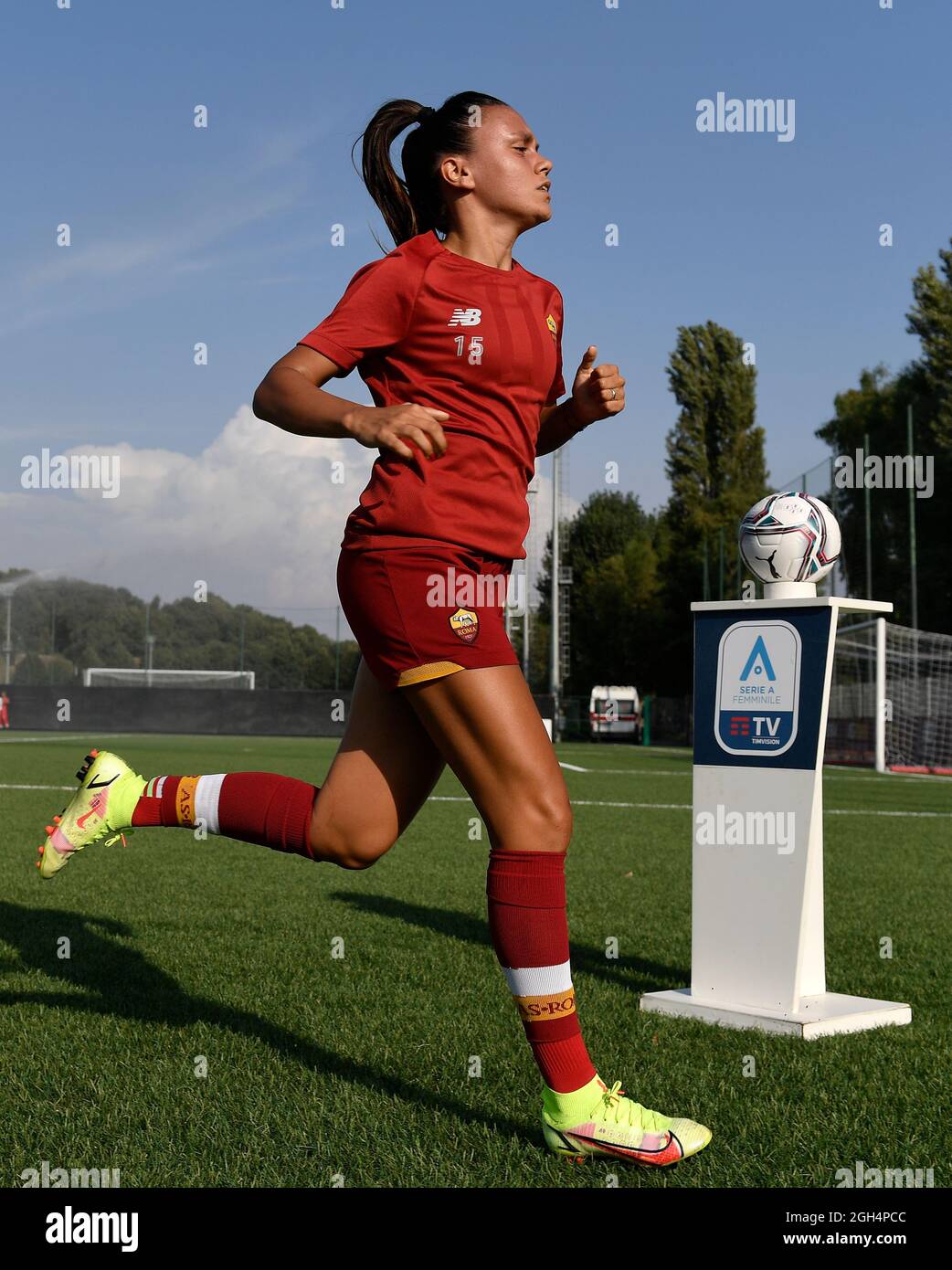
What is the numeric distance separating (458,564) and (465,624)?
13 centimetres

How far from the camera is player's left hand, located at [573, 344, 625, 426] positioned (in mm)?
3234

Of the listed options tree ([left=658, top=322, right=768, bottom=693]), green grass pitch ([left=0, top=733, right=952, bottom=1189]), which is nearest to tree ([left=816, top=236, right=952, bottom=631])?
tree ([left=658, top=322, right=768, bottom=693])

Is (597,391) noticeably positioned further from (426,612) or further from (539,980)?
(539,980)

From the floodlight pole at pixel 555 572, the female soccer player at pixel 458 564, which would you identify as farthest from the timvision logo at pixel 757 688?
the floodlight pole at pixel 555 572

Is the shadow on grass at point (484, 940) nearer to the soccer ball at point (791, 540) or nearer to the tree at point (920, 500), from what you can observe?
the soccer ball at point (791, 540)

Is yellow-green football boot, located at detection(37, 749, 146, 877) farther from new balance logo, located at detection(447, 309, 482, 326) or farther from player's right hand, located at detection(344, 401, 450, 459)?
new balance logo, located at detection(447, 309, 482, 326)

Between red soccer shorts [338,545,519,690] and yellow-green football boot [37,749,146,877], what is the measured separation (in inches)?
35.2

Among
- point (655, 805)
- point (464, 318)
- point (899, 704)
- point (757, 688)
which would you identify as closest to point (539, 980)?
point (464, 318)

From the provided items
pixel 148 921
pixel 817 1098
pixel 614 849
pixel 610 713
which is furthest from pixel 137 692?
pixel 817 1098

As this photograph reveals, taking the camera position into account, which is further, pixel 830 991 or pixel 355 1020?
pixel 830 991

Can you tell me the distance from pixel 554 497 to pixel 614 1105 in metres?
47.1

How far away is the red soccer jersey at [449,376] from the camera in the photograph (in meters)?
2.65
